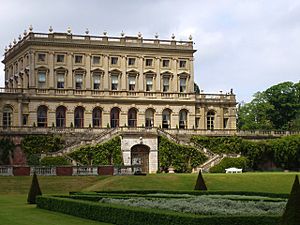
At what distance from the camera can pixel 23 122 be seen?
77.5 metres

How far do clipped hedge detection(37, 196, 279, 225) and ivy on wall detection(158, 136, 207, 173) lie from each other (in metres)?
39.8

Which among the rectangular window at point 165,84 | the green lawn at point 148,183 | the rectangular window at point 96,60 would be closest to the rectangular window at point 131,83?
the rectangular window at point 165,84

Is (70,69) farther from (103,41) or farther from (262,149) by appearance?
(262,149)

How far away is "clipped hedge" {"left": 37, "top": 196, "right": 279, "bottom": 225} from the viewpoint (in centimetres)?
2255

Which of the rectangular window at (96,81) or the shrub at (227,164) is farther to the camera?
the rectangular window at (96,81)

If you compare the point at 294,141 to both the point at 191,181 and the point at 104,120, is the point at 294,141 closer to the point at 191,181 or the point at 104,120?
the point at 104,120

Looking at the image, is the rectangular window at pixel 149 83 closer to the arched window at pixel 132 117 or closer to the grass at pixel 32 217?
the arched window at pixel 132 117

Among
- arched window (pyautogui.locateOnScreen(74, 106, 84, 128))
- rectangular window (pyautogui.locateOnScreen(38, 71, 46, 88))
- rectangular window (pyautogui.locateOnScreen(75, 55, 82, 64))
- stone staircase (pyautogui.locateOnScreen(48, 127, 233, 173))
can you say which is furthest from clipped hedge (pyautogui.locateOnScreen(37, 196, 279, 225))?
rectangular window (pyautogui.locateOnScreen(75, 55, 82, 64))

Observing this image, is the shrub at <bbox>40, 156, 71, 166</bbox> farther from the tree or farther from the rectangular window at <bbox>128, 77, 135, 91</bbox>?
the tree

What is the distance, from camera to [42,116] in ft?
258

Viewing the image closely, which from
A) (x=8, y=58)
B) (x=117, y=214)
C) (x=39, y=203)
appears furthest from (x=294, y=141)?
(x=117, y=214)

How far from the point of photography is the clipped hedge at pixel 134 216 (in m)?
22.5

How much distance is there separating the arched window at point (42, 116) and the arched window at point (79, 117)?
3.40m

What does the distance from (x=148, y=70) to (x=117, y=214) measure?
190 ft
